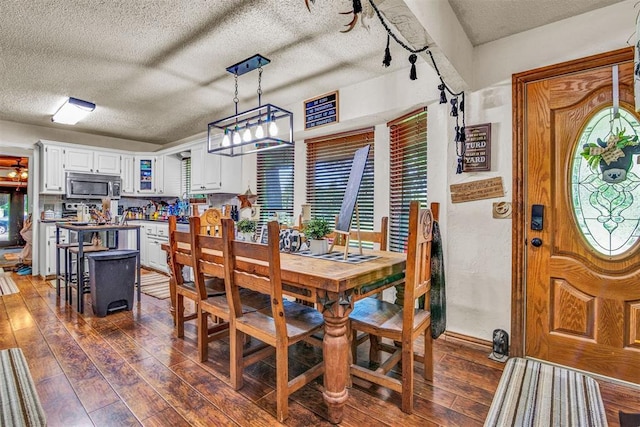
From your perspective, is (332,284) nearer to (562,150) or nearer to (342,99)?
(562,150)

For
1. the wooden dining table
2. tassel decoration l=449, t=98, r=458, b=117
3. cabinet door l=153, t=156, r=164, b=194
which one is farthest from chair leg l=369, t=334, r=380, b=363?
cabinet door l=153, t=156, r=164, b=194

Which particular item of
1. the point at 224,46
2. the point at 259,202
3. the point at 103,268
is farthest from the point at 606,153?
the point at 103,268

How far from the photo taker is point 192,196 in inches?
217

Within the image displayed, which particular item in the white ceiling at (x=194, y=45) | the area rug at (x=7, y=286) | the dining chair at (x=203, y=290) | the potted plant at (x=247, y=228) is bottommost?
the area rug at (x=7, y=286)

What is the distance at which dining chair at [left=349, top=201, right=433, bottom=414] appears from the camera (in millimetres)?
1692

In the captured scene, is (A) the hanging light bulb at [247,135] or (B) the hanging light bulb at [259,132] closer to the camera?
(B) the hanging light bulb at [259,132]

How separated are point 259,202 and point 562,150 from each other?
12.1 ft

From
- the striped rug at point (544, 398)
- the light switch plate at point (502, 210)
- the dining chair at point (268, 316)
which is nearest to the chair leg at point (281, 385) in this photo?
the dining chair at point (268, 316)

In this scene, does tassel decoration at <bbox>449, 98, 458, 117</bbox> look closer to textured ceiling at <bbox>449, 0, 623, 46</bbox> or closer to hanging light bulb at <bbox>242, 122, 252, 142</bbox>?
textured ceiling at <bbox>449, 0, 623, 46</bbox>

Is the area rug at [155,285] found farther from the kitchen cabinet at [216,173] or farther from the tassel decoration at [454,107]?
the tassel decoration at [454,107]

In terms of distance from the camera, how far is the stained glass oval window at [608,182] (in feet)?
6.63

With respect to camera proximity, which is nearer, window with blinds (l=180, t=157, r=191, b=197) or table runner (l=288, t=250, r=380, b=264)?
table runner (l=288, t=250, r=380, b=264)

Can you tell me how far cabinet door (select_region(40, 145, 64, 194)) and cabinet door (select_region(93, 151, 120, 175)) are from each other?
486mm

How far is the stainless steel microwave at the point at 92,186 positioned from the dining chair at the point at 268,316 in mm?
4913
